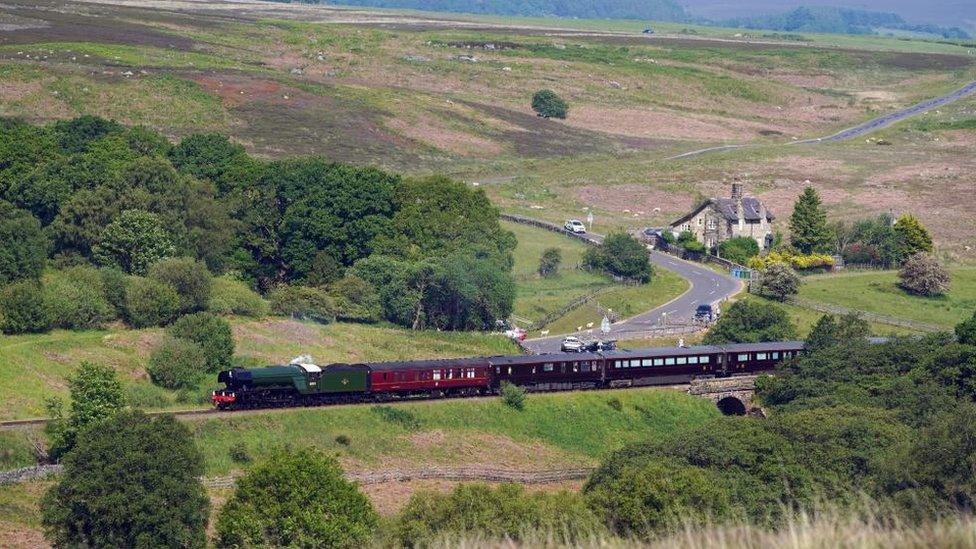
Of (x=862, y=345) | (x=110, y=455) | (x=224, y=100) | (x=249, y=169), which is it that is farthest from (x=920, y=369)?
(x=224, y=100)

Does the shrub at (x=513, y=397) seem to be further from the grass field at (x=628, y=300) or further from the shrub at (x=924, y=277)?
the shrub at (x=924, y=277)

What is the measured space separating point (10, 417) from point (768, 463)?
29655 millimetres

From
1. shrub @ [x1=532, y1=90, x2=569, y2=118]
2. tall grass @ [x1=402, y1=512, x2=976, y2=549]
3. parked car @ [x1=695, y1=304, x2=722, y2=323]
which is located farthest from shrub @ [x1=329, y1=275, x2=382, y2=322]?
shrub @ [x1=532, y1=90, x2=569, y2=118]

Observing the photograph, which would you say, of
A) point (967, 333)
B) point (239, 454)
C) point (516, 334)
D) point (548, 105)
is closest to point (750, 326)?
point (516, 334)

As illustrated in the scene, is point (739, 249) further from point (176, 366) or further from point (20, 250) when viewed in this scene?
point (176, 366)

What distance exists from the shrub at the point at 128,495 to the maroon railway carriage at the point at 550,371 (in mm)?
23634

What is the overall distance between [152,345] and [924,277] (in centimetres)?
5399

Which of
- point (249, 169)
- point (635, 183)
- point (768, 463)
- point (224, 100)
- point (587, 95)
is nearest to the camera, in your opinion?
point (768, 463)

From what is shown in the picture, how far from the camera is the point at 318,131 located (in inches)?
5738

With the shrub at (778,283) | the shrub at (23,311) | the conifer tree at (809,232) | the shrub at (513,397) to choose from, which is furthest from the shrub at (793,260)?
the shrub at (23,311)

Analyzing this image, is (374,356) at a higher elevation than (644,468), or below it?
below

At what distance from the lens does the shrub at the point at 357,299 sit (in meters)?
84.4

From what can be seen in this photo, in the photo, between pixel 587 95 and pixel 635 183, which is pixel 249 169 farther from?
pixel 587 95

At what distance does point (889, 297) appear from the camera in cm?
9875
